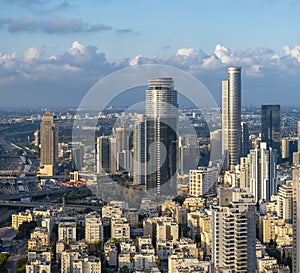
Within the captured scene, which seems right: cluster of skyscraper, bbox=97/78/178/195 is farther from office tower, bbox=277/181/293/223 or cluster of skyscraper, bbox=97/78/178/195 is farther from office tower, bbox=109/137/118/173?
office tower, bbox=277/181/293/223

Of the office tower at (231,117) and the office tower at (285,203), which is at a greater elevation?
the office tower at (231,117)

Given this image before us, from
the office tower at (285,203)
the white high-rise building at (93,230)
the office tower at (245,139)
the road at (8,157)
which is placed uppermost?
the office tower at (245,139)

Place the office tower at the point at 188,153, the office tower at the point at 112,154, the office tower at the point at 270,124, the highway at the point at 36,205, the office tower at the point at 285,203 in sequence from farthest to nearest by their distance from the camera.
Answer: the office tower at the point at 270,124 → the office tower at the point at 112,154 → the office tower at the point at 188,153 → the highway at the point at 36,205 → the office tower at the point at 285,203

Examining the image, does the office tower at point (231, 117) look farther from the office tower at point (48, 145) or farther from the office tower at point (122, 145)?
the office tower at point (48, 145)

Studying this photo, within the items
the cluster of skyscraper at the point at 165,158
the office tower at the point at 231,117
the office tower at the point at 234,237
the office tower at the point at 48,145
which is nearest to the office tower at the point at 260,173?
the cluster of skyscraper at the point at 165,158

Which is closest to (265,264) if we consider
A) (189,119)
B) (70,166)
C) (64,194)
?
(189,119)

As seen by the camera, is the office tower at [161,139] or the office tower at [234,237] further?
the office tower at [161,139]
